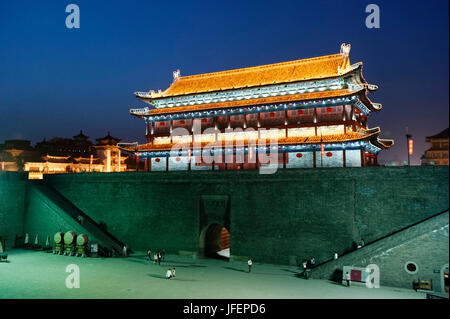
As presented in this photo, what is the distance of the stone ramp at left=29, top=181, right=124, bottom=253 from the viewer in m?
28.1

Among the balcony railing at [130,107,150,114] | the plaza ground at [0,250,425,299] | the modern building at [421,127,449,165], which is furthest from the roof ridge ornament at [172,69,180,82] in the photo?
the modern building at [421,127,449,165]

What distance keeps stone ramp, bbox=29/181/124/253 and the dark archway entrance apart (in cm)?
665

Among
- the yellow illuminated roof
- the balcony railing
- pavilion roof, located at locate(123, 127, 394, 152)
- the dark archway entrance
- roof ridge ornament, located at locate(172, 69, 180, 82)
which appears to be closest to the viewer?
pavilion roof, located at locate(123, 127, 394, 152)

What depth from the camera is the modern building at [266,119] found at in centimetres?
2808

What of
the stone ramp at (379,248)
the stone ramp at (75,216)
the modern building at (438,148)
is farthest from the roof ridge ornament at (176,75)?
Answer: the modern building at (438,148)

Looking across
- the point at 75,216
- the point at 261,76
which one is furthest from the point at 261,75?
the point at 75,216

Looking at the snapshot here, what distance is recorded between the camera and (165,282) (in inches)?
778

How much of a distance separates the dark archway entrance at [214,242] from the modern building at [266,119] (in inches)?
224

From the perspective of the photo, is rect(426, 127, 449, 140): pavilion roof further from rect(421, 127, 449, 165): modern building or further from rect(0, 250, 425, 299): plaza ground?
rect(0, 250, 425, 299): plaza ground

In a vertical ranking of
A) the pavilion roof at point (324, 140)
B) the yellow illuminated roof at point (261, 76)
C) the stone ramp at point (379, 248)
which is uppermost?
the yellow illuminated roof at point (261, 76)

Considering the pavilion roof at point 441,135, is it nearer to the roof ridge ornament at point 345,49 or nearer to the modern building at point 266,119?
the modern building at point 266,119

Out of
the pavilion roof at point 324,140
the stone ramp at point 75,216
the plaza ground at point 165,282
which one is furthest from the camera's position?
the stone ramp at point 75,216

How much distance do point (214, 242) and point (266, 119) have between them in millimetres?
11347

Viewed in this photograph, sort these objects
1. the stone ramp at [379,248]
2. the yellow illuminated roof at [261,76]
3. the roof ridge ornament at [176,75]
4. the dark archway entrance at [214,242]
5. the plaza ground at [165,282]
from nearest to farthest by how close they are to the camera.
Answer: the plaza ground at [165,282]
the stone ramp at [379,248]
the dark archway entrance at [214,242]
the yellow illuminated roof at [261,76]
the roof ridge ornament at [176,75]
